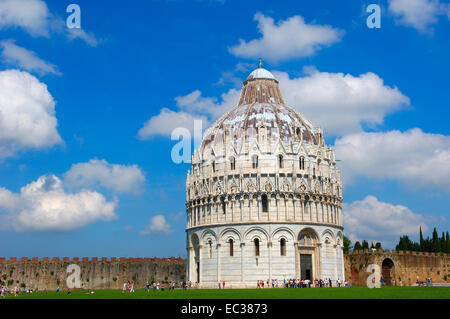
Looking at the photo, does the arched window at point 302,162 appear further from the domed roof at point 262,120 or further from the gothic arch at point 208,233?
the gothic arch at point 208,233

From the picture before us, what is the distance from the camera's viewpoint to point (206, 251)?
232 ft

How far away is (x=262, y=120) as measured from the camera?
72000mm

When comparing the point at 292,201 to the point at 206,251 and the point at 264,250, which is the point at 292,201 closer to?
the point at 264,250

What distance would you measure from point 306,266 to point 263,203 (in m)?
9.31

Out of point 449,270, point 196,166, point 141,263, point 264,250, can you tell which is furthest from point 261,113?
point 449,270

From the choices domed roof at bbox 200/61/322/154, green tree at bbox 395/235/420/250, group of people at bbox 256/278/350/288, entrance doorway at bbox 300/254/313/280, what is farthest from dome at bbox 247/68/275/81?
green tree at bbox 395/235/420/250

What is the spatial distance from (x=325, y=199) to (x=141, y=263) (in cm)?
2864

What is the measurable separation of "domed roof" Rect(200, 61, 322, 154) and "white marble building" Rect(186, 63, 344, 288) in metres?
0.14

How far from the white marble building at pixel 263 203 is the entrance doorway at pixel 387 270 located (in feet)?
44.4

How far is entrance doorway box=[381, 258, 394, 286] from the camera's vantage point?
83312mm

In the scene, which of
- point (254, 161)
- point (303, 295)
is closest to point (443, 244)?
point (254, 161)

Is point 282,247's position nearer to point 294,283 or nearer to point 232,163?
point 294,283
